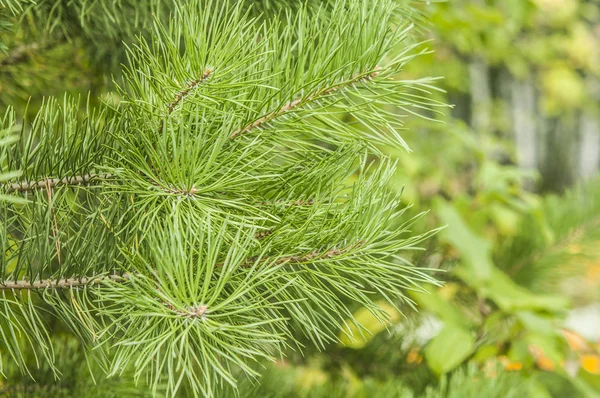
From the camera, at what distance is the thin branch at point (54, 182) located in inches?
10.6

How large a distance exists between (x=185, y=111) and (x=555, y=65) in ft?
8.40

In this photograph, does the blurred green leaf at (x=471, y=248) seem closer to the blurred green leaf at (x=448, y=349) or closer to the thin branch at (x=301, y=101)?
the blurred green leaf at (x=448, y=349)

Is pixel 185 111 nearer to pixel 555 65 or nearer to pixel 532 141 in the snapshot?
pixel 555 65

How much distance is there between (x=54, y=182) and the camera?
0.90 feet

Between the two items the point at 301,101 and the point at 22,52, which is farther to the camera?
the point at 22,52

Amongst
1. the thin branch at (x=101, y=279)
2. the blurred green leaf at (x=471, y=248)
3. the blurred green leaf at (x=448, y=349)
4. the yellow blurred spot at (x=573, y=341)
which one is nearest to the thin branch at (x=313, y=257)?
the thin branch at (x=101, y=279)

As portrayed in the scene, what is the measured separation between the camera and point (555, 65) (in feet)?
7.98

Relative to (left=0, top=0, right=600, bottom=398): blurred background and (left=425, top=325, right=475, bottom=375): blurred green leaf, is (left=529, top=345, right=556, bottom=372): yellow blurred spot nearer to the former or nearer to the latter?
(left=0, top=0, right=600, bottom=398): blurred background

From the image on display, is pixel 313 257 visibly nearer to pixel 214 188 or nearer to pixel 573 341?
pixel 214 188

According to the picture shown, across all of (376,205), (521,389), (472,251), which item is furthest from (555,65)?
(376,205)

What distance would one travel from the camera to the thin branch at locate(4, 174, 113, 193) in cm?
27

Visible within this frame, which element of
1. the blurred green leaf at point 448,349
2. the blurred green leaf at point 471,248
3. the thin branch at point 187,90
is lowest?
the blurred green leaf at point 448,349

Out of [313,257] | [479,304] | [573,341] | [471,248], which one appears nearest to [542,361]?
[573,341]

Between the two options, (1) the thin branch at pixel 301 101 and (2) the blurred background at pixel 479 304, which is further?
(2) the blurred background at pixel 479 304
